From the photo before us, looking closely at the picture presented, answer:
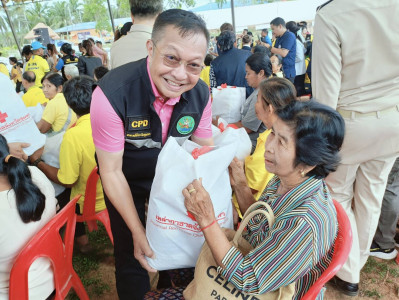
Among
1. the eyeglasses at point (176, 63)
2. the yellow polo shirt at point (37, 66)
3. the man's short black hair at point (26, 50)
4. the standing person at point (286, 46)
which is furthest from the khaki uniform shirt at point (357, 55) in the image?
the man's short black hair at point (26, 50)

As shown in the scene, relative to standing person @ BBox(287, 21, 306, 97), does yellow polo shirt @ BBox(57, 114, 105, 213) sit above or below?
above

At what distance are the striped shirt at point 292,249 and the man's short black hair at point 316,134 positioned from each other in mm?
94

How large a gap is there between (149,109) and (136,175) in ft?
1.14

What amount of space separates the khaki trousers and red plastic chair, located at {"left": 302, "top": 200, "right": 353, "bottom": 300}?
78cm

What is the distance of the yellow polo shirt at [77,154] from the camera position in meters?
2.05

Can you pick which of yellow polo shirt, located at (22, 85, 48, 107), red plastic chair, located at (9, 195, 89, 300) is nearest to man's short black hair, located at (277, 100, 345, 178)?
red plastic chair, located at (9, 195, 89, 300)

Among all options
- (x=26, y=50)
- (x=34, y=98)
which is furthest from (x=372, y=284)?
(x=26, y=50)

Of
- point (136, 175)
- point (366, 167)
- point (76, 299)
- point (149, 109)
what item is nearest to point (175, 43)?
point (149, 109)

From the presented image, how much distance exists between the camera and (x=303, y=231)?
924 millimetres

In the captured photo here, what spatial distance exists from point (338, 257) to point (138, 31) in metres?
2.12

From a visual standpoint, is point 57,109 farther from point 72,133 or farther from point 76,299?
point 76,299

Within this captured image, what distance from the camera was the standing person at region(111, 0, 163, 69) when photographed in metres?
2.30

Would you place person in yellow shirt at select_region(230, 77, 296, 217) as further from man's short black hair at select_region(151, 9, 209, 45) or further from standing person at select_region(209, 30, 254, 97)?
standing person at select_region(209, 30, 254, 97)

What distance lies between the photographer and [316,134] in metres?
1.04
